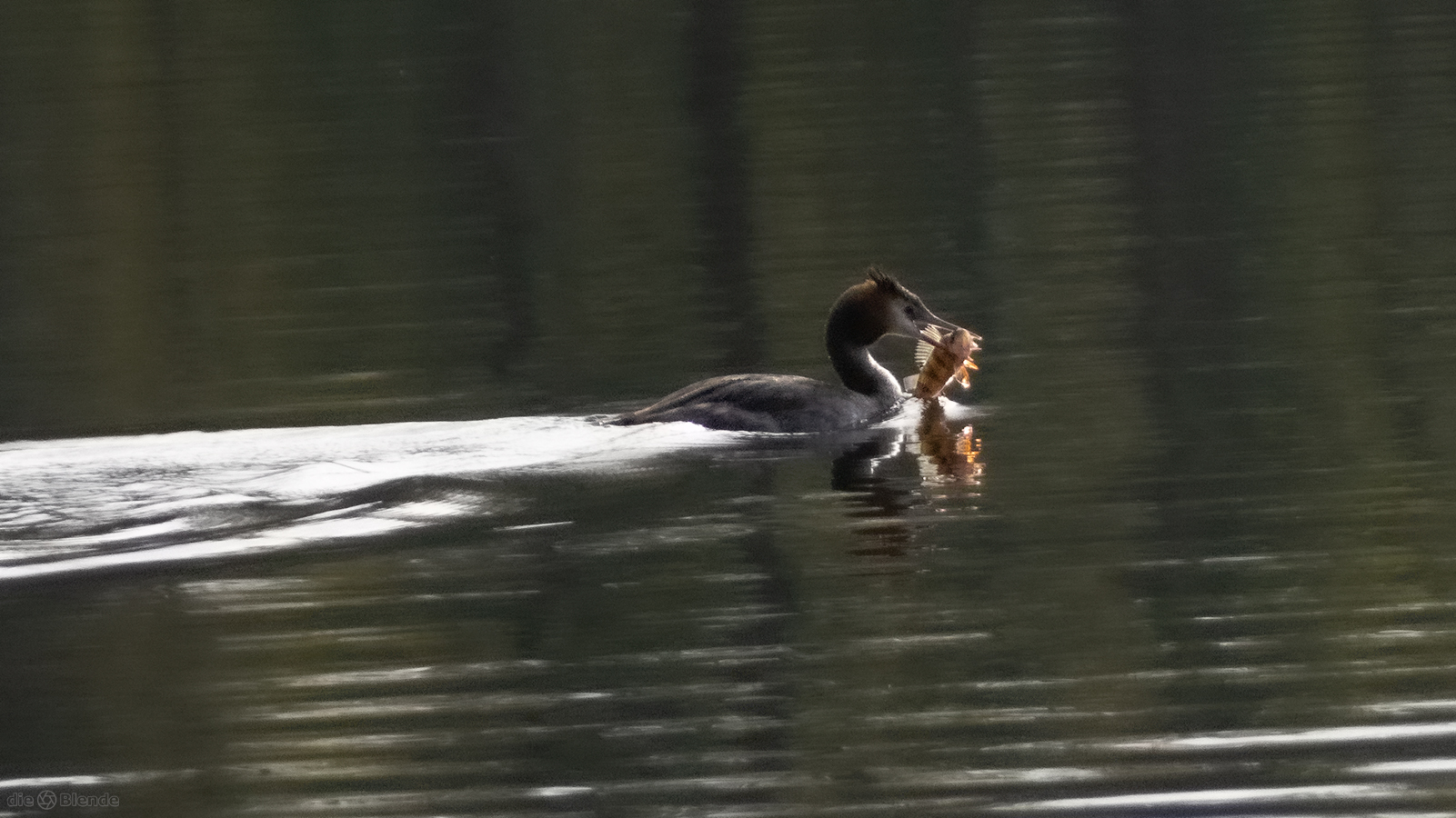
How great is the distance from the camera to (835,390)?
14.3 m

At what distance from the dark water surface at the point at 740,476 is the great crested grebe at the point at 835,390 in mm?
238

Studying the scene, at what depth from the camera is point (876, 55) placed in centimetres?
3462

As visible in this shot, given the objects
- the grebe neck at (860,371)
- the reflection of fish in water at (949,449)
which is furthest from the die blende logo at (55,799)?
the grebe neck at (860,371)

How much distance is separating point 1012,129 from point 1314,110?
10.8ft

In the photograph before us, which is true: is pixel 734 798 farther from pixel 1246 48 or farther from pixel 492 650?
pixel 1246 48

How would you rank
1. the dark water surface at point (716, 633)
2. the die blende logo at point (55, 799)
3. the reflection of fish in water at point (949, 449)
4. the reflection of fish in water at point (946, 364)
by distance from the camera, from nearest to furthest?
1. the dark water surface at point (716, 633)
2. the die blende logo at point (55, 799)
3. the reflection of fish in water at point (949, 449)
4. the reflection of fish in water at point (946, 364)

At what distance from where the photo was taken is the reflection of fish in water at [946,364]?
1446 centimetres

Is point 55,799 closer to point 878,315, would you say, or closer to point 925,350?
point 878,315

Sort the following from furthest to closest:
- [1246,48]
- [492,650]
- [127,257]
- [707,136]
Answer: [1246,48]
[707,136]
[127,257]
[492,650]

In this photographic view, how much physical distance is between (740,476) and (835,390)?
6.17ft

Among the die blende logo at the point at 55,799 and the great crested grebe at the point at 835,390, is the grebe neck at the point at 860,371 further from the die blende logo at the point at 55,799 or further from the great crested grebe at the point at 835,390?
the die blende logo at the point at 55,799

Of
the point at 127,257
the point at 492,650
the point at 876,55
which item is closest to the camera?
the point at 492,650

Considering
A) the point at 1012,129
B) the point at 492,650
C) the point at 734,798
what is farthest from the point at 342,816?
the point at 1012,129

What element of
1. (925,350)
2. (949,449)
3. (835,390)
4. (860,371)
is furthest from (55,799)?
(925,350)
